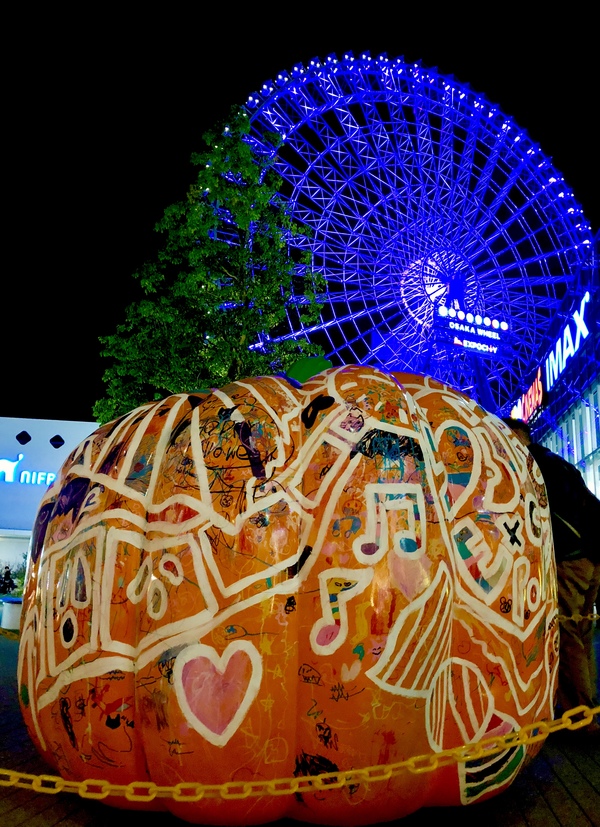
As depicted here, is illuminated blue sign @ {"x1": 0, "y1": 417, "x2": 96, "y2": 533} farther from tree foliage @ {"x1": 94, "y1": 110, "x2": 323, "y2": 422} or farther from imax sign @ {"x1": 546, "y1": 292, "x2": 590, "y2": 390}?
imax sign @ {"x1": 546, "y1": 292, "x2": 590, "y2": 390}

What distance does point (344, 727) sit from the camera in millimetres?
3256

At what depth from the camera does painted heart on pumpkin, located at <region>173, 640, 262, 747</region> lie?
10.6ft

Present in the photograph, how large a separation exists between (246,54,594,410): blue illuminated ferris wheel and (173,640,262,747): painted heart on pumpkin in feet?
61.0

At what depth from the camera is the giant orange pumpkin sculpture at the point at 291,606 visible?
326cm

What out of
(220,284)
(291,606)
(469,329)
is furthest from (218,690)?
(469,329)

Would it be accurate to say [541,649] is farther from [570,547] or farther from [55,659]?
[55,659]

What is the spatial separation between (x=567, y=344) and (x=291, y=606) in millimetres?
21592

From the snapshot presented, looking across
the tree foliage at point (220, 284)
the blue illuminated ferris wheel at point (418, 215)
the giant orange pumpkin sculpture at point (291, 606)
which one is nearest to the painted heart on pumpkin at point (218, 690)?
the giant orange pumpkin sculpture at point (291, 606)

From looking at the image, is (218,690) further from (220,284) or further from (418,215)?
(418,215)

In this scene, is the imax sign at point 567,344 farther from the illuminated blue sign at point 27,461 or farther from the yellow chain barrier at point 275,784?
the yellow chain barrier at point 275,784

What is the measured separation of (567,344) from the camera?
22.9 meters

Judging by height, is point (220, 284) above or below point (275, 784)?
above

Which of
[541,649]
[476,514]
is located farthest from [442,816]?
[476,514]

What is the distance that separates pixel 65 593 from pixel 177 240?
47.6 feet
